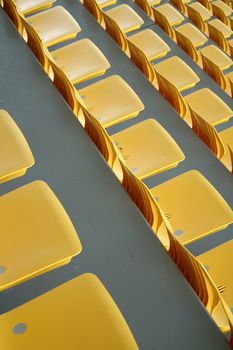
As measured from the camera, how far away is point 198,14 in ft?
8.12

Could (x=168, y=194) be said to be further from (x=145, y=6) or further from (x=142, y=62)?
(x=145, y=6)

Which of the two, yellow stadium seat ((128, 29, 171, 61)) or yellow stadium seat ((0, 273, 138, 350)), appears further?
yellow stadium seat ((128, 29, 171, 61))

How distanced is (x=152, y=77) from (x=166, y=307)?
93cm

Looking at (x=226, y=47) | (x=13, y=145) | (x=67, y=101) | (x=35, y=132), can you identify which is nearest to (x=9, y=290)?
(x=13, y=145)

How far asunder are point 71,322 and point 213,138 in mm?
736

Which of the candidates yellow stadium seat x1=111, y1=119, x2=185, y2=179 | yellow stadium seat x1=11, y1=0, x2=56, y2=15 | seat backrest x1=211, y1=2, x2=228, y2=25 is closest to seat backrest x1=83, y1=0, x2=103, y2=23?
yellow stadium seat x1=11, y1=0, x2=56, y2=15

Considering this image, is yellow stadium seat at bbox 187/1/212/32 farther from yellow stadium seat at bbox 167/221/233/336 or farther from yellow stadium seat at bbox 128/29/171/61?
yellow stadium seat at bbox 167/221/233/336

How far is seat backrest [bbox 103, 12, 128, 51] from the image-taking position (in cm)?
176

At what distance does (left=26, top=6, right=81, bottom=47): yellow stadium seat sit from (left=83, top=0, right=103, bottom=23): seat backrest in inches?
9.3

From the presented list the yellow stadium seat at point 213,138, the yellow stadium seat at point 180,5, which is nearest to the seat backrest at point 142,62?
the yellow stadium seat at point 213,138

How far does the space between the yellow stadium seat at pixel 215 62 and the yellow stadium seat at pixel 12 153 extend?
3.57 feet

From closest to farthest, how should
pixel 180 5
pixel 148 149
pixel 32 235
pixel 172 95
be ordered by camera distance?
pixel 32 235, pixel 148 149, pixel 172 95, pixel 180 5

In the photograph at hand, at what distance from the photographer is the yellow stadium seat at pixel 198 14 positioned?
98.1 inches

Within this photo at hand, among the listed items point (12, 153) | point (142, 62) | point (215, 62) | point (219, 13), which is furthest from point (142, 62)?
point (219, 13)
